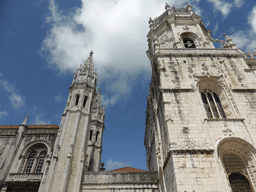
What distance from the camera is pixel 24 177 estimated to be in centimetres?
1502

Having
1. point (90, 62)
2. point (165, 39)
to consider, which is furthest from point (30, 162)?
point (165, 39)

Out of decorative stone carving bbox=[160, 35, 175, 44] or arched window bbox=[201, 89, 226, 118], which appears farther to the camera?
decorative stone carving bbox=[160, 35, 175, 44]

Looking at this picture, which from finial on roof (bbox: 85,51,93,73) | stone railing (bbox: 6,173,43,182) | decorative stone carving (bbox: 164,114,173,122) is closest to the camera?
decorative stone carving (bbox: 164,114,173,122)

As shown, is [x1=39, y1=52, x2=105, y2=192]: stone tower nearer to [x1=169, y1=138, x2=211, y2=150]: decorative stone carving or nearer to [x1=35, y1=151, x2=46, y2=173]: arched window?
[x1=35, y1=151, x2=46, y2=173]: arched window

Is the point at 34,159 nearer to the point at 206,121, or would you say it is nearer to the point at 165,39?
the point at 206,121

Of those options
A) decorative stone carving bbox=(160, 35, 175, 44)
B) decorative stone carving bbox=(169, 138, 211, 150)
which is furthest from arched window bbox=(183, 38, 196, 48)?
decorative stone carving bbox=(169, 138, 211, 150)

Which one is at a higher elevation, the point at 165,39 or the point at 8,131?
the point at 165,39

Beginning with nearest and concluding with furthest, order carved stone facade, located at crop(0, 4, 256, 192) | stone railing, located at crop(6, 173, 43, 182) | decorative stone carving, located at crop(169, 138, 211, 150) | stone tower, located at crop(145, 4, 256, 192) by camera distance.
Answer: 1. stone tower, located at crop(145, 4, 256, 192)
2. carved stone facade, located at crop(0, 4, 256, 192)
3. decorative stone carving, located at crop(169, 138, 211, 150)
4. stone railing, located at crop(6, 173, 43, 182)

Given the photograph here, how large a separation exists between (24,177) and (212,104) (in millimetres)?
16002

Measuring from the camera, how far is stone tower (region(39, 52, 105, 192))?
12.5m

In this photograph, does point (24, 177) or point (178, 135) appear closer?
point (178, 135)

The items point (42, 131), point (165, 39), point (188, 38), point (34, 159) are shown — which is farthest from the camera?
point (165, 39)

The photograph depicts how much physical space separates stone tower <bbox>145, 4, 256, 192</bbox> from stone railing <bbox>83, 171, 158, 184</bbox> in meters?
1.18

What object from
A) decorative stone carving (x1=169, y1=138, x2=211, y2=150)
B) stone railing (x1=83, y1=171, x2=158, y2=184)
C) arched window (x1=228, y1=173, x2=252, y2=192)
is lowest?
arched window (x1=228, y1=173, x2=252, y2=192)
